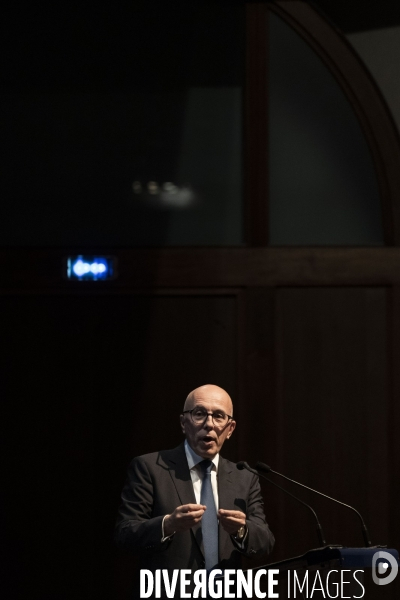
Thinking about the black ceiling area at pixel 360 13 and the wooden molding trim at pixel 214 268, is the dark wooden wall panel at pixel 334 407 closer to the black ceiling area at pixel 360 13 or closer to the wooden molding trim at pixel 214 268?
the wooden molding trim at pixel 214 268

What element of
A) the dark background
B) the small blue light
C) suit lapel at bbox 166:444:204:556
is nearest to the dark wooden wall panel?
the dark background

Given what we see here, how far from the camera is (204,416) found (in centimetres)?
348

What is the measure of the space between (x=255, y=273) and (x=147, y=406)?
38.7 inches

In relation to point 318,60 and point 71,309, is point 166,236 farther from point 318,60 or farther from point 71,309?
point 318,60

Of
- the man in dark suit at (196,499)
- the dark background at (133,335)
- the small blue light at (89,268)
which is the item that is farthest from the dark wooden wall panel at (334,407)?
the man in dark suit at (196,499)

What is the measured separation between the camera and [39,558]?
504cm

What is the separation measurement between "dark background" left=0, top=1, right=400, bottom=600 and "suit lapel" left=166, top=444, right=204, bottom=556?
154 centimetres

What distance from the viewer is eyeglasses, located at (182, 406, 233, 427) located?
3.48 m

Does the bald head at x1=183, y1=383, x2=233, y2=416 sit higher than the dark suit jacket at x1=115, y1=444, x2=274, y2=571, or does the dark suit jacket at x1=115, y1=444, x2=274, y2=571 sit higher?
the bald head at x1=183, y1=383, x2=233, y2=416

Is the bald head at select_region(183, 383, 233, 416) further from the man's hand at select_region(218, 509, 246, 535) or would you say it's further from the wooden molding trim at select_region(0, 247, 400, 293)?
the wooden molding trim at select_region(0, 247, 400, 293)

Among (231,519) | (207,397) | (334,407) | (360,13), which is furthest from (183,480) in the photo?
(360,13)

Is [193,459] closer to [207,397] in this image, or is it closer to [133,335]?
[207,397]

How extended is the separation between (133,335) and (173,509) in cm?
183

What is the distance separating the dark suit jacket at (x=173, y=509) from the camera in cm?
332
